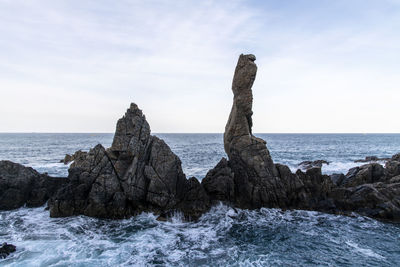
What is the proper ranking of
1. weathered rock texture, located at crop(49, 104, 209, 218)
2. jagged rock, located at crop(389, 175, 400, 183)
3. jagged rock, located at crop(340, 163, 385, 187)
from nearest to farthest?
1. weathered rock texture, located at crop(49, 104, 209, 218)
2. jagged rock, located at crop(389, 175, 400, 183)
3. jagged rock, located at crop(340, 163, 385, 187)

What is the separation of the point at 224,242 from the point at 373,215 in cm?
1475

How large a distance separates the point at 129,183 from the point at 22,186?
36.5 ft

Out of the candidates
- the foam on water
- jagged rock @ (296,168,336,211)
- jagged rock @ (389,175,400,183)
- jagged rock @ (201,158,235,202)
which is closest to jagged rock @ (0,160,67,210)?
the foam on water

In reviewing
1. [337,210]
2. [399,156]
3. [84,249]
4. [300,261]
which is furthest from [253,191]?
[399,156]

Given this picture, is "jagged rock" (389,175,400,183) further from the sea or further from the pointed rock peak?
the pointed rock peak

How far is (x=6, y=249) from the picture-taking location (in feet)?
54.0

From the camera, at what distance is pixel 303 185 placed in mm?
26891

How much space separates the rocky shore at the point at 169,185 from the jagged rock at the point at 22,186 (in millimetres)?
78

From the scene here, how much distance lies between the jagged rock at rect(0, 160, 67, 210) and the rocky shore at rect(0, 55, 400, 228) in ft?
0.26

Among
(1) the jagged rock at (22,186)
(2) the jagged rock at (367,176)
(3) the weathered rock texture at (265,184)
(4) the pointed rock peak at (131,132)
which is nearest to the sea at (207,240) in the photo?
(1) the jagged rock at (22,186)

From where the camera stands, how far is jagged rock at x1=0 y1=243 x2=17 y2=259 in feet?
52.7

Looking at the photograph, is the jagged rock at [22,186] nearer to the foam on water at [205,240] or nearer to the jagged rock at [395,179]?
the foam on water at [205,240]

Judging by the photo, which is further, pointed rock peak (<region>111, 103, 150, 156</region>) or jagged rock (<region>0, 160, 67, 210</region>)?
pointed rock peak (<region>111, 103, 150, 156</region>)

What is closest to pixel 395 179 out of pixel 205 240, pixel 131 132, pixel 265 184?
pixel 265 184
